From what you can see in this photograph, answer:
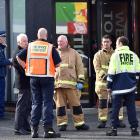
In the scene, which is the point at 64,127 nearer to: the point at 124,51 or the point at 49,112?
the point at 49,112

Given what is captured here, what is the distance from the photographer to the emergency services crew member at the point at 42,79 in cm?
1005

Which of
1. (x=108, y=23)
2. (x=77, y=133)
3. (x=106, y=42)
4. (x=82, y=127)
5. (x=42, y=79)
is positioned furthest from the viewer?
(x=108, y=23)

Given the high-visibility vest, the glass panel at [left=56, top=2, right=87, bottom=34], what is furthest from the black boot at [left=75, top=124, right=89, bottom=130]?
the glass panel at [left=56, top=2, right=87, bottom=34]

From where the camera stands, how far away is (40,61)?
1009cm

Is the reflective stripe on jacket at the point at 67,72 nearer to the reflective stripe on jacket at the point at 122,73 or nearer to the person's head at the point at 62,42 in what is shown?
the person's head at the point at 62,42

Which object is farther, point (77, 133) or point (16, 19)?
point (16, 19)

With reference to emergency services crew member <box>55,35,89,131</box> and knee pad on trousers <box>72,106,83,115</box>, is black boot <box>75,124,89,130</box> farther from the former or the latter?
knee pad on trousers <box>72,106,83,115</box>

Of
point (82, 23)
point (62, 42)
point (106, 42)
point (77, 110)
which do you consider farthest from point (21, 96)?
point (82, 23)

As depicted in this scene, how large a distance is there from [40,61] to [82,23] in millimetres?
4050

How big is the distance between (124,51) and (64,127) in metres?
1.94

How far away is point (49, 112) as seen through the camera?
396 inches

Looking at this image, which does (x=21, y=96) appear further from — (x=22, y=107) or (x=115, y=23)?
(x=115, y=23)

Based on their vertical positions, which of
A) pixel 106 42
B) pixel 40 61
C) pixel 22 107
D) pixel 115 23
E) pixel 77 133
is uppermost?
pixel 115 23

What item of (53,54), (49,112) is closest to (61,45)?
(53,54)
